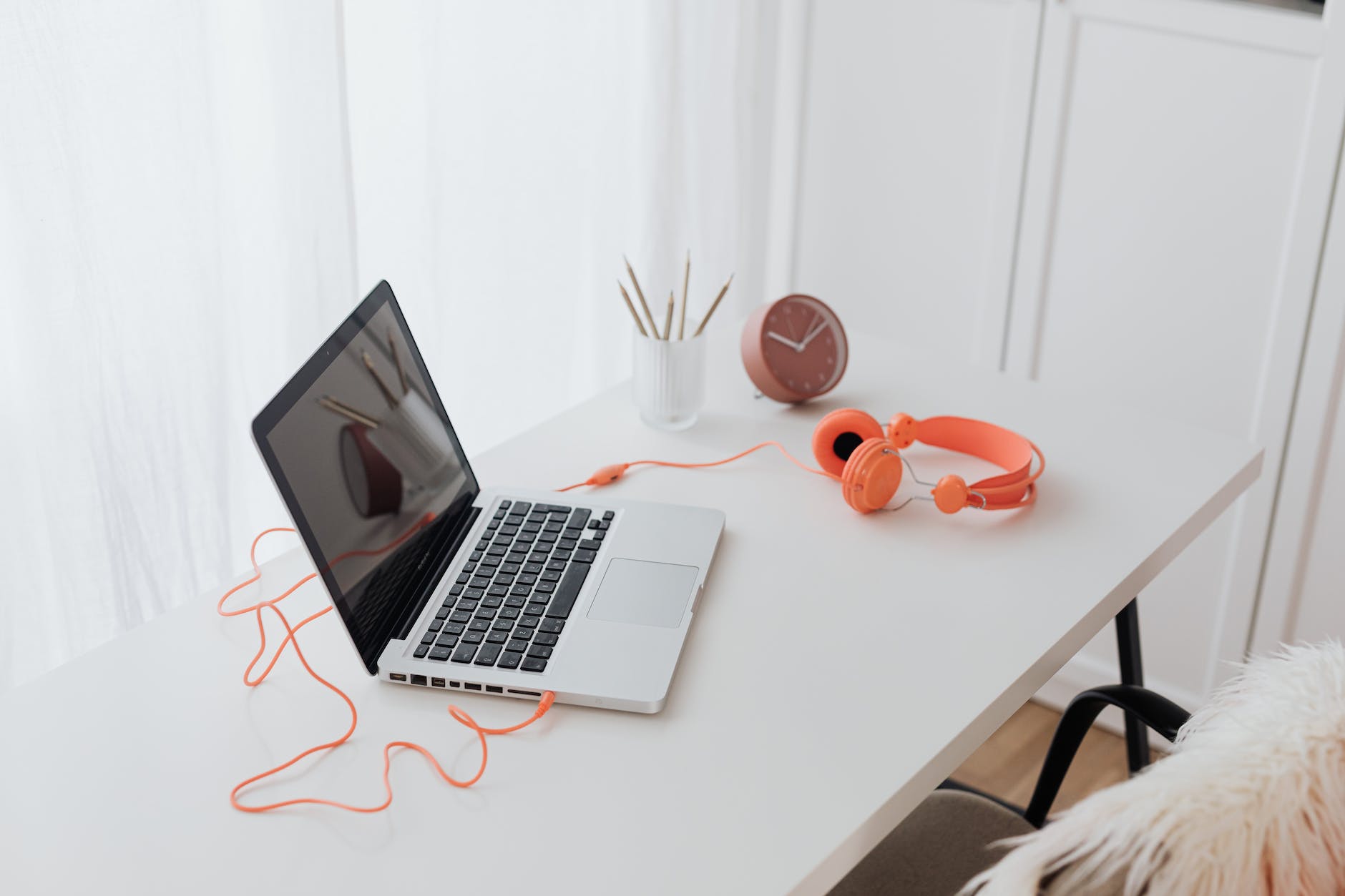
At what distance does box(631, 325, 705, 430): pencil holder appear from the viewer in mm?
1435

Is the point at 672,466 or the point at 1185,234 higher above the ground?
the point at 1185,234

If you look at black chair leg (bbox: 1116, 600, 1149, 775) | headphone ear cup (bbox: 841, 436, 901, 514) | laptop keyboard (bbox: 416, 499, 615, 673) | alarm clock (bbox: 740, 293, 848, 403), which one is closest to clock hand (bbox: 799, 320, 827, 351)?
alarm clock (bbox: 740, 293, 848, 403)

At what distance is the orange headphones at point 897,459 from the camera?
1.30m

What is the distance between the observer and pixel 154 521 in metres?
1.58

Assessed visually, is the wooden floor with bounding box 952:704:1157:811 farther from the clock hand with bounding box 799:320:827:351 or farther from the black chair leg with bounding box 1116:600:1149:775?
the clock hand with bounding box 799:320:827:351

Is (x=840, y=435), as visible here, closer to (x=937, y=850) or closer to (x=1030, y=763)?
(x=937, y=850)

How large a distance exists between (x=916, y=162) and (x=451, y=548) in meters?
1.39

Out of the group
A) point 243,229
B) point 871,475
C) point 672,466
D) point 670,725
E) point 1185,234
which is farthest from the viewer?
point 1185,234

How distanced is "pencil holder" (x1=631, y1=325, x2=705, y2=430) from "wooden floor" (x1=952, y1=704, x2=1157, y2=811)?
100cm

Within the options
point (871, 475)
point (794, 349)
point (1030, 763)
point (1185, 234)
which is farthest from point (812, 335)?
point (1030, 763)

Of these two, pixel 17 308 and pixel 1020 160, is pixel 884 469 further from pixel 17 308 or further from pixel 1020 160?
pixel 1020 160

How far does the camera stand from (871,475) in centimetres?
129

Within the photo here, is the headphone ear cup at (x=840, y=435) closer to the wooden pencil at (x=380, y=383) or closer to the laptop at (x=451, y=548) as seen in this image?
the laptop at (x=451, y=548)

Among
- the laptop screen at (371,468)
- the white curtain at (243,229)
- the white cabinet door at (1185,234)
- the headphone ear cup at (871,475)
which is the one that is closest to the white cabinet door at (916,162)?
the white cabinet door at (1185,234)
